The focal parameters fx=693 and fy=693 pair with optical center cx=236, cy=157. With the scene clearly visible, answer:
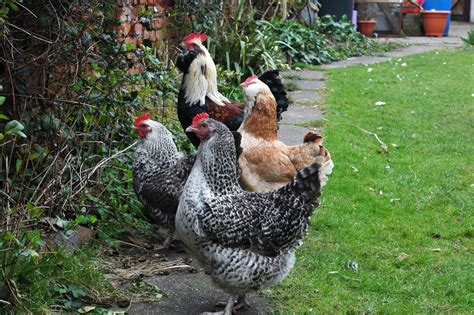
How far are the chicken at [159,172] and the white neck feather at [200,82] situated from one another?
3.41ft

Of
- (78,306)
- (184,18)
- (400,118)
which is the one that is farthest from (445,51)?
(78,306)

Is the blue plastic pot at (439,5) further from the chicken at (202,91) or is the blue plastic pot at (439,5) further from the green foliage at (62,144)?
the green foliage at (62,144)

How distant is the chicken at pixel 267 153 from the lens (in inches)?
193

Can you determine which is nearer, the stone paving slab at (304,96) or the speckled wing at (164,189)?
the speckled wing at (164,189)

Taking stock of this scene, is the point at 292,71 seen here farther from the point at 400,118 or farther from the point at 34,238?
the point at 34,238

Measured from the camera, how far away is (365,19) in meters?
18.0

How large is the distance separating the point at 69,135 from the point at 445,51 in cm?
1276

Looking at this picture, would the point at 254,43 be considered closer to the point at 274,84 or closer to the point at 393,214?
the point at 274,84

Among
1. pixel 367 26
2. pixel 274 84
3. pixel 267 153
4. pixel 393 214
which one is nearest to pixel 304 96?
→ pixel 274 84

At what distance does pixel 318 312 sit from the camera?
3990 mm

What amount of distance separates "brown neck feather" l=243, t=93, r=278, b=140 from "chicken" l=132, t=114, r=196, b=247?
23.1 inches

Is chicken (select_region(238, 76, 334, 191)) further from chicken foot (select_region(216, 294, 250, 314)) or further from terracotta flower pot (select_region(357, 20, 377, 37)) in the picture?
terracotta flower pot (select_region(357, 20, 377, 37))

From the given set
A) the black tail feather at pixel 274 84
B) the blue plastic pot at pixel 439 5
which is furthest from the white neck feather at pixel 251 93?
the blue plastic pot at pixel 439 5

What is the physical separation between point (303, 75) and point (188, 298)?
8033 mm
